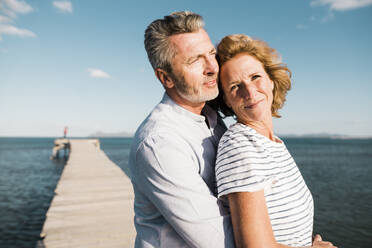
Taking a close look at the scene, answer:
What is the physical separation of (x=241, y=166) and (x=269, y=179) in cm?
20

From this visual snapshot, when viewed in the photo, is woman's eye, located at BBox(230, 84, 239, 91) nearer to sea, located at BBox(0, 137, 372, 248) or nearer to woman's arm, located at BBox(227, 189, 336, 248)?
woman's arm, located at BBox(227, 189, 336, 248)

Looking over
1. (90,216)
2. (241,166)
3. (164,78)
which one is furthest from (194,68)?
(90,216)

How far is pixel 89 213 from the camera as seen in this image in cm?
555

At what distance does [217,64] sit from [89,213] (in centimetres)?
480

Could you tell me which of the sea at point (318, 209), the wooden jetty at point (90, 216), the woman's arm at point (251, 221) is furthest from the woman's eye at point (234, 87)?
the sea at point (318, 209)

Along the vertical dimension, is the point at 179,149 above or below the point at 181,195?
above

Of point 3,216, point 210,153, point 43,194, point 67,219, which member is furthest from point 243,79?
point 43,194

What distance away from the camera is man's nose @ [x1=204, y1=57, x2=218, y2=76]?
1892 millimetres

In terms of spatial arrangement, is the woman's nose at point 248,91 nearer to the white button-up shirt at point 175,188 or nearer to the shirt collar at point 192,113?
the shirt collar at point 192,113

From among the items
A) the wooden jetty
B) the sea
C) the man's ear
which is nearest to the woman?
the man's ear

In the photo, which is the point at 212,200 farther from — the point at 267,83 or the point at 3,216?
the point at 3,216

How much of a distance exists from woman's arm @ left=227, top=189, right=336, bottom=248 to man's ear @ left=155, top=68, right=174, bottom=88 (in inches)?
37.5

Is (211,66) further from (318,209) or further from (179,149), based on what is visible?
(318,209)

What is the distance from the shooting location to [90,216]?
5375 millimetres
